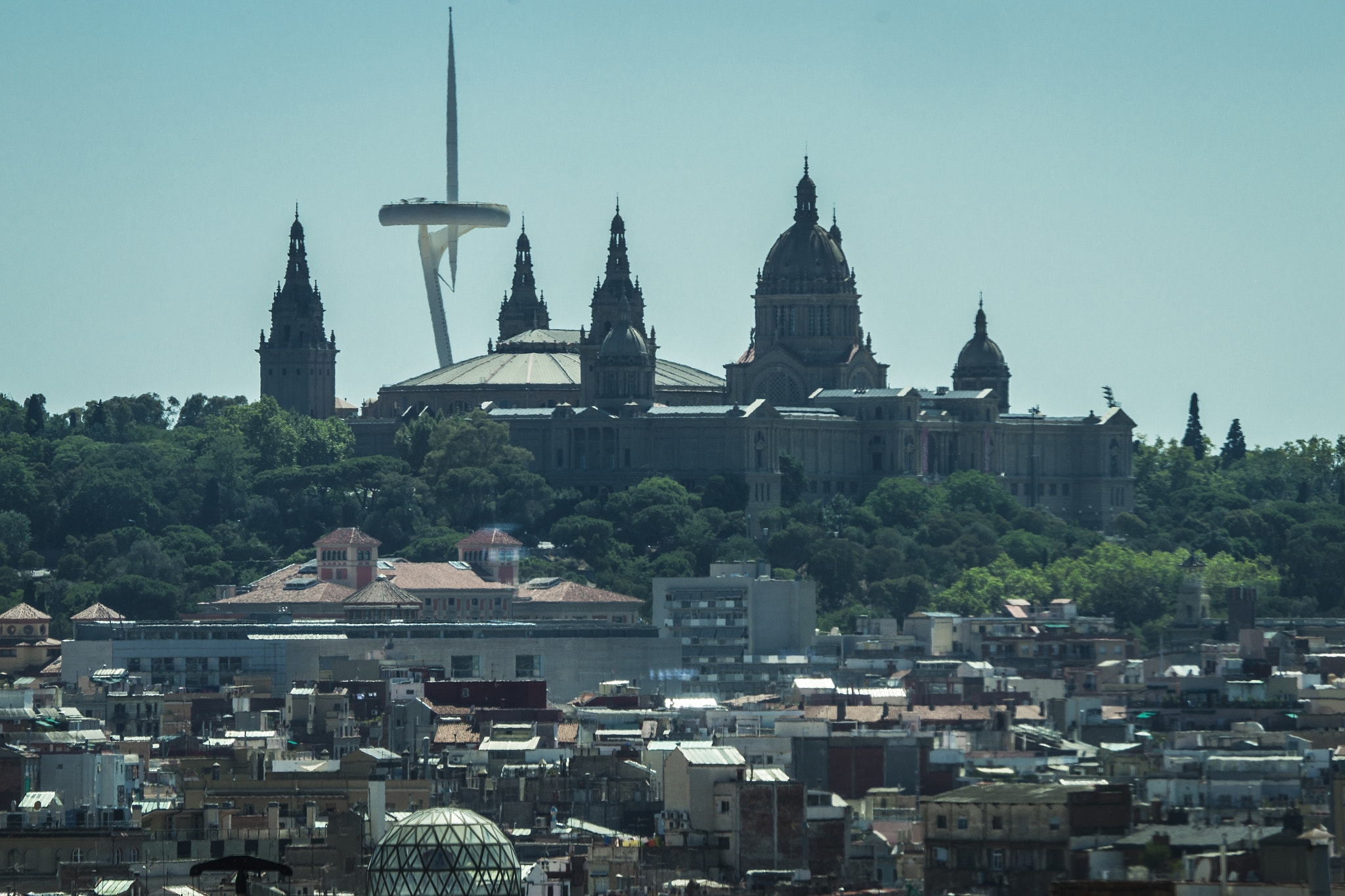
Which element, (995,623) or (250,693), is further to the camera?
(995,623)

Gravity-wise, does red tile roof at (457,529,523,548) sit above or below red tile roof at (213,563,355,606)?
above

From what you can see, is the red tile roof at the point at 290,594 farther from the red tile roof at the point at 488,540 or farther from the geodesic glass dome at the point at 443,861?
the geodesic glass dome at the point at 443,861

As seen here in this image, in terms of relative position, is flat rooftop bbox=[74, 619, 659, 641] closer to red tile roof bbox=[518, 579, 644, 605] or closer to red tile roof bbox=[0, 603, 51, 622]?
red tile roof bbox=[0, 603, 51, 622]

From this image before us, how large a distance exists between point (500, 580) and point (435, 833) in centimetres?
12622

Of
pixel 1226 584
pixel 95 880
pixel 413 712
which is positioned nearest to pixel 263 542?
pixel 1226 584

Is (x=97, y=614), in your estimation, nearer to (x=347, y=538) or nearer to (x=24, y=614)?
(x=24, y=614)

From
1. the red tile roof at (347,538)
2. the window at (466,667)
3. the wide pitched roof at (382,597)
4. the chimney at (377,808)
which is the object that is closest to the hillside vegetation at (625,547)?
the red tile roof at (347,538)

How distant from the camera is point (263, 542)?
195 m

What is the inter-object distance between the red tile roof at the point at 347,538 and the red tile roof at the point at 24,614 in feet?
39.7

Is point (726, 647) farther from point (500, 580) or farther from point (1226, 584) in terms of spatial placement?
point (1226, 584)

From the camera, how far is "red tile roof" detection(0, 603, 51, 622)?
6344 inches

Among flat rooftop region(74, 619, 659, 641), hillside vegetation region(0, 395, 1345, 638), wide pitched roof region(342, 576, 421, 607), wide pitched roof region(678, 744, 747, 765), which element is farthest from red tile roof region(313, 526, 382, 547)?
wide pitched roof region(678, 744, 747, 765)

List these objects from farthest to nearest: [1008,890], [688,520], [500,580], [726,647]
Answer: [688,520]
[500,580]
[726,647]
[1008,890]

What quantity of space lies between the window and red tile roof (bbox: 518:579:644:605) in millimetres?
16802
